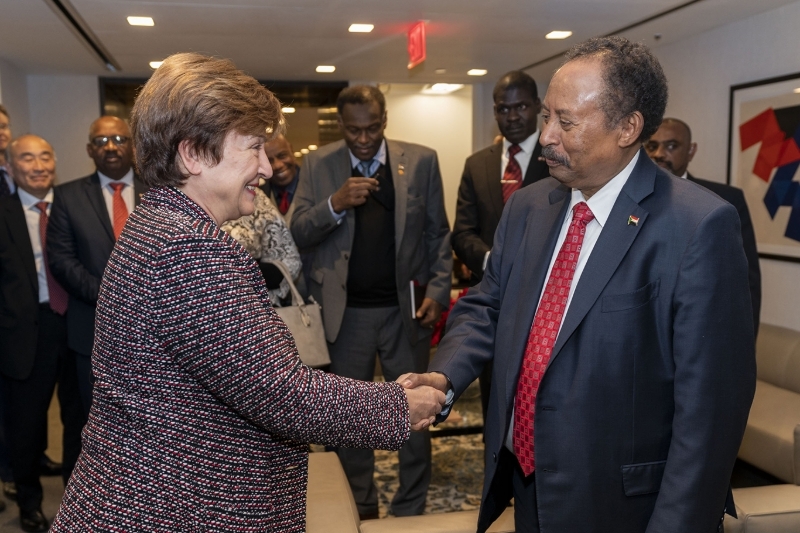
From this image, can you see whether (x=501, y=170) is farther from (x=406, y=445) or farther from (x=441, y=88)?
(x=441, y=88)

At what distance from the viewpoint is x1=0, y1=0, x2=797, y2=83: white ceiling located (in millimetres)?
5145

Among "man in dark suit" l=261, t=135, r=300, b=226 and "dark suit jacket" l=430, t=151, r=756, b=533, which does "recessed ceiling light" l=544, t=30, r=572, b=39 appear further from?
"dark suit jacket" l=430, t=151, r=756, b=533

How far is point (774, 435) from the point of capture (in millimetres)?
4074

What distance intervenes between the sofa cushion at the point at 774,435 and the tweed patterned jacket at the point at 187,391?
3234mm

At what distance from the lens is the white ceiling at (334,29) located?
5.14 metres

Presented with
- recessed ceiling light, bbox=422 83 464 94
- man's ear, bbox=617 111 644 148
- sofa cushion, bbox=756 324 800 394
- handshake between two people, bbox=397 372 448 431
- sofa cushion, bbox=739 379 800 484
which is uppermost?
recessed ceiling light, bbox=422 83 464 94

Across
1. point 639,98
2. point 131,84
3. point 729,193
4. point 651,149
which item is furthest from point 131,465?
point 131,84

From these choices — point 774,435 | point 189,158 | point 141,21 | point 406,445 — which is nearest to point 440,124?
point 141,21

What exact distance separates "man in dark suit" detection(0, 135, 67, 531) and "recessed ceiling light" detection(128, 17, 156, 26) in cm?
220

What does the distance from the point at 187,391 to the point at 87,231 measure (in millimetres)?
2646

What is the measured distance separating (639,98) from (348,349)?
90.3 inches

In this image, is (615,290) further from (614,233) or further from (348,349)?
(348,349)

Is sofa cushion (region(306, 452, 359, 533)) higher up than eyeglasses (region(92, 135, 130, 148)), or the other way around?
eyeglasses (region(92, 135, 130, 148))

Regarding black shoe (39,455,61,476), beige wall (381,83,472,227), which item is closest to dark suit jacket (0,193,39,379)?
black shoe (39,455,61,476)
